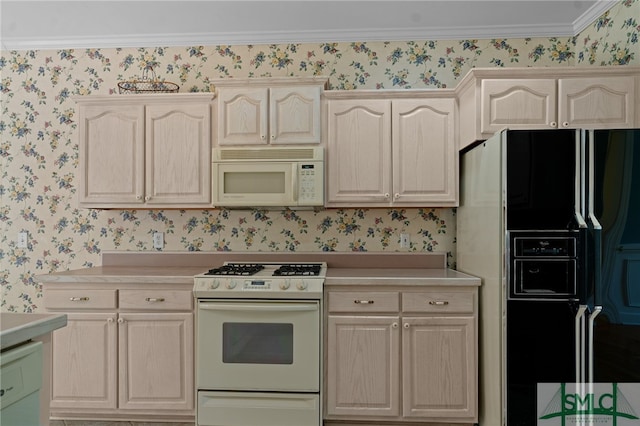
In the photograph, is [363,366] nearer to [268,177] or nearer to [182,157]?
[268,177]

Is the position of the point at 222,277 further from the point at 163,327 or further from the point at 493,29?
the point at 493,29

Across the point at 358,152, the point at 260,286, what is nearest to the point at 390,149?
the point at 358,152

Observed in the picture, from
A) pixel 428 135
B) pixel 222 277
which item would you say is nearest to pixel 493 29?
pixel 428 135

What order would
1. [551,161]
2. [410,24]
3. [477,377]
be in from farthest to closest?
[410,24]
[477,377]
[551,161]

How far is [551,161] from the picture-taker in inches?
82.4

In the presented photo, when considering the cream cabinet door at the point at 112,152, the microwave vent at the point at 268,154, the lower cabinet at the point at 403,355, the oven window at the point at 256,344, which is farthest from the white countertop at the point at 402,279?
the cream cabinet door at the point at 112,152

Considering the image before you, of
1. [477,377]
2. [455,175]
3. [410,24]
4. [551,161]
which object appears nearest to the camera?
[551,161]

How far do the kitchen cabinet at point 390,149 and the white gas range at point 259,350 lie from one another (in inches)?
28.8

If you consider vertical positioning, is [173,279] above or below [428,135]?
below

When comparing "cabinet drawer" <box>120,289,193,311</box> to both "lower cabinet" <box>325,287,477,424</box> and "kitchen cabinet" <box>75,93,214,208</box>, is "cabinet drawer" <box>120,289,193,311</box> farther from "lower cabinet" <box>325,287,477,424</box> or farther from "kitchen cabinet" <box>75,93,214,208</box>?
"lower cabinet" <box>325,287,477,424</box>

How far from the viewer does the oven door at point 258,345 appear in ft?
8.16

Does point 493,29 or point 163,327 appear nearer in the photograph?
point 163,327

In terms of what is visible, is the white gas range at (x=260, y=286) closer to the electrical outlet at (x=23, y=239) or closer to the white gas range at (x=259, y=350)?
the white gas range at (x=259, y=350)

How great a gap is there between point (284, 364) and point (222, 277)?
0.62 metres
